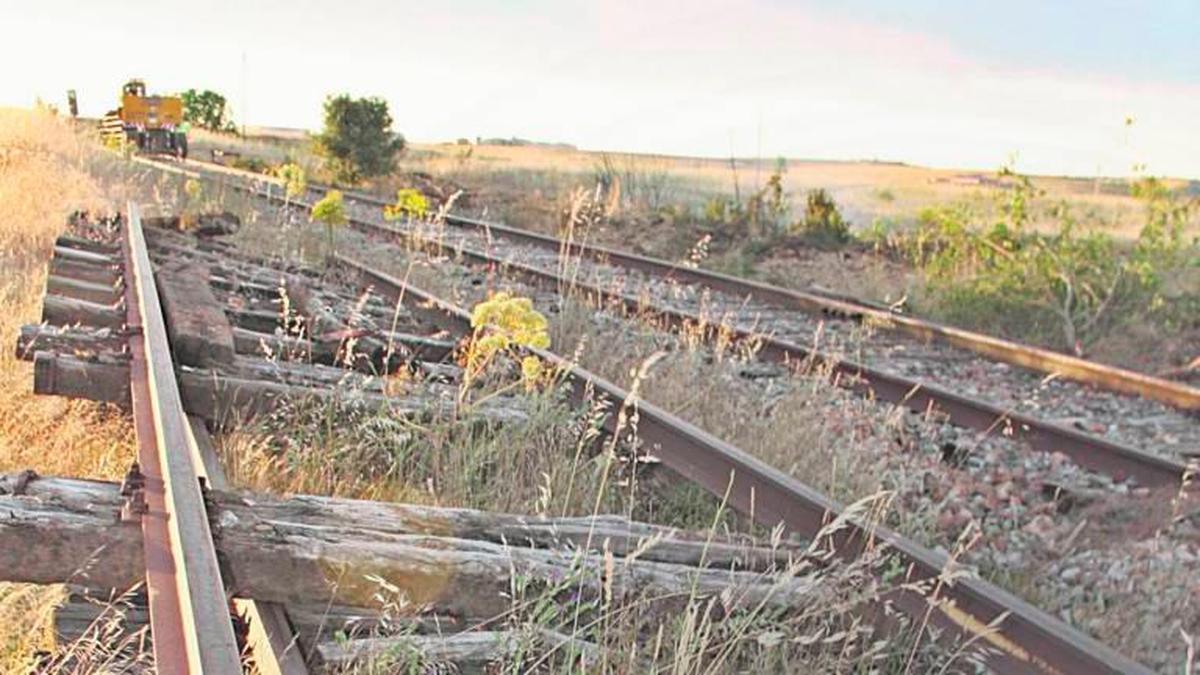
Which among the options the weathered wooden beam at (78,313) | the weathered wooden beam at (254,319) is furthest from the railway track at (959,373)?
the weathered wooden beam at (78,313)

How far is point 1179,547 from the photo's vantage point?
14.5 ft

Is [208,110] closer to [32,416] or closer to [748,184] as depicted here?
[748,184]

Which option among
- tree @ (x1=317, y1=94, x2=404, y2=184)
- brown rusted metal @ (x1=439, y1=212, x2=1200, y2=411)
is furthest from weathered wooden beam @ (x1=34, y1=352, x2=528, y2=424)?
tree @ (x1=317, y1=94, x2=404, y2=184)

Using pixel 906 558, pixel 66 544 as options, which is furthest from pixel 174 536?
pixel 906 558

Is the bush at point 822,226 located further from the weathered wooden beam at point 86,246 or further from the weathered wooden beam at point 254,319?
the weathered wooden beam at point 254,319

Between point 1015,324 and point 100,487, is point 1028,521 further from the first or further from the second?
point 1015,324

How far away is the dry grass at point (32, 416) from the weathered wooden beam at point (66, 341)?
0.36 ft

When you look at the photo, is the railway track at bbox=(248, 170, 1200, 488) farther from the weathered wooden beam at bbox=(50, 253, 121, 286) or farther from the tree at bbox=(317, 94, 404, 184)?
the tree at bbox=(317, 94, 404, 184)

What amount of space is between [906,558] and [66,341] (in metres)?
3.56

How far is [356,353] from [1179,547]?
367 centimetres

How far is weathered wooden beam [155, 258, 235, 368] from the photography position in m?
4.83

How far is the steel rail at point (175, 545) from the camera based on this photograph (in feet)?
7.17

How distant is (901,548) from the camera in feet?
11.4

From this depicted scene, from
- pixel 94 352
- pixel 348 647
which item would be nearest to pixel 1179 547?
pixel 348 647
